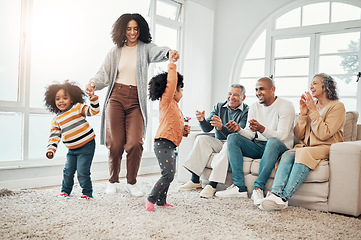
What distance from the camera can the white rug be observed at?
1765 millimetres

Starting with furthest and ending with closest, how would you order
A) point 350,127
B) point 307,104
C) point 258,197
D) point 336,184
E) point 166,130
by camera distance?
point 350,127, point 307,104, point 258,197, point 336,184, point 166,130

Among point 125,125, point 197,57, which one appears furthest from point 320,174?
point 197,57

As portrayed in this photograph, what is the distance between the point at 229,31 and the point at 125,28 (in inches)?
113

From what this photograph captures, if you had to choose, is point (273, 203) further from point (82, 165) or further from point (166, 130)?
point (82, 165)

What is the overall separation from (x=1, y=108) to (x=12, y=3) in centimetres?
96

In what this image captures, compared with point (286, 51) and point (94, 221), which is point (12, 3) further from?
point (286, 51)

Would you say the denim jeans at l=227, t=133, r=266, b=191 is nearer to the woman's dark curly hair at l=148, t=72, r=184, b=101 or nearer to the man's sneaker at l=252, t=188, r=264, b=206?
the man's sneaker at l=252, t=188, r=264, b=206

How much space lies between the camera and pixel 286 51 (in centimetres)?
479

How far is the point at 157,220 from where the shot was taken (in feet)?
6.54

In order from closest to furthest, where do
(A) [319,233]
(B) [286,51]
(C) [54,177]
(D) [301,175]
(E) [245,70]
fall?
(A) [319,233] < (D) [301,175] < (C) [54,177] < (B) [286,51] < (E) [245,70]

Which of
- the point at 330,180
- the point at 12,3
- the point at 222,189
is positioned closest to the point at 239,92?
the point at 222,189

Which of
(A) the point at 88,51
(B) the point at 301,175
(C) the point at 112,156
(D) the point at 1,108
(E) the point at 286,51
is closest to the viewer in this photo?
(B) the point at 301,175

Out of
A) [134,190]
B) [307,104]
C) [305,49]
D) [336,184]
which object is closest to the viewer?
[336,184]

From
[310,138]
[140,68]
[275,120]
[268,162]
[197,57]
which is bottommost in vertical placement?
[268,162]
